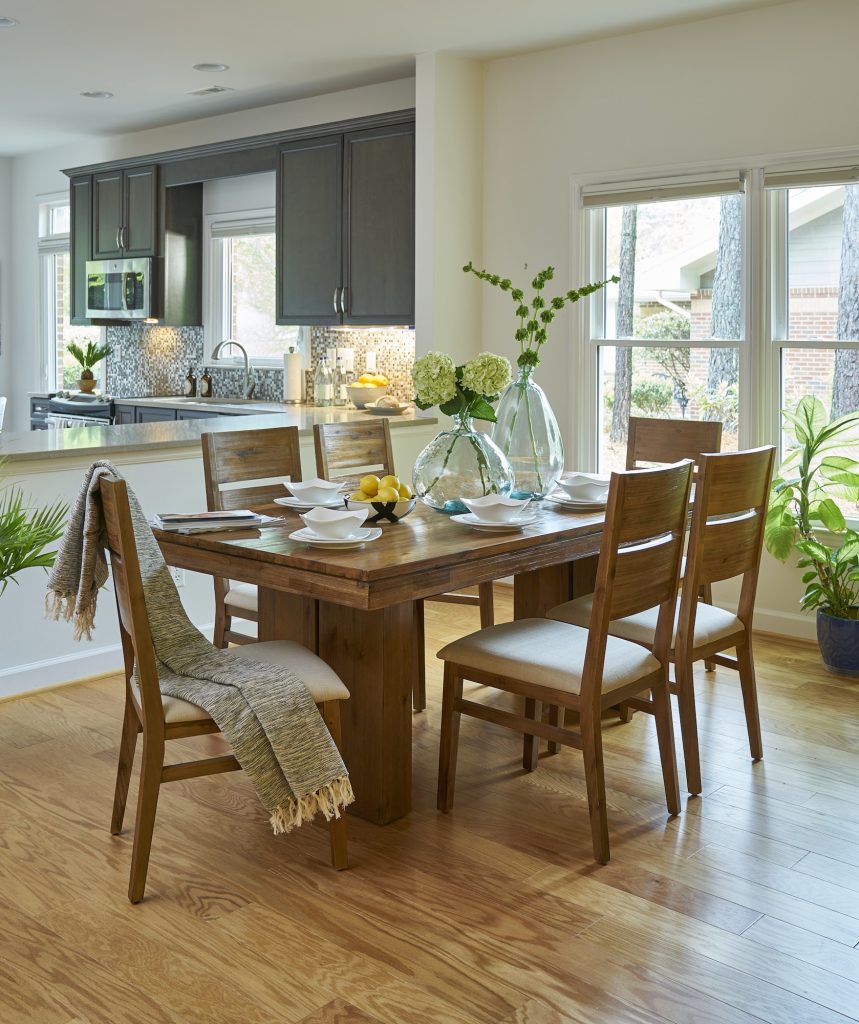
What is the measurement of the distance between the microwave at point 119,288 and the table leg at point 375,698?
4.60m

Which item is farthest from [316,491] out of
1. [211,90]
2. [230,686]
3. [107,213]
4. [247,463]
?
[107,213]

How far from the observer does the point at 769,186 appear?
4.41m

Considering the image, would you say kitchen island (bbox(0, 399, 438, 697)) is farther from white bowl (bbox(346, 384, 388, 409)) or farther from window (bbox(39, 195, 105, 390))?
window (bbox(39, 195, 105, 390))

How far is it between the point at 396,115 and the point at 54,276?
420cm

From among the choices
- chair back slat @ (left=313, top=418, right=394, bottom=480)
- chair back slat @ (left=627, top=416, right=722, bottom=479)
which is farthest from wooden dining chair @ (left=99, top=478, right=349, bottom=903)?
chair back slat @ (left=627, top=416, right=722, bottom=479)

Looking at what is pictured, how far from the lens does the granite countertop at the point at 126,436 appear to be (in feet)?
12.2

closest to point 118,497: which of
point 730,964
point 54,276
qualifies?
point 730,964

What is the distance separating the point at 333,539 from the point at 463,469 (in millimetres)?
649

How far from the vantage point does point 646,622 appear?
305cm

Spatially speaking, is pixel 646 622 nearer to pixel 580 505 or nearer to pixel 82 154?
pixel 580 505

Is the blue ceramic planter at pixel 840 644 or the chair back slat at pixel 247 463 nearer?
the chair back slat at pixel 247 463

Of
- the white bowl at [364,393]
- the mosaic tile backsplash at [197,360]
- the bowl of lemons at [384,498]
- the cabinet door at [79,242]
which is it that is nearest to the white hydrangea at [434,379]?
the bowl of lemons at [384,498]

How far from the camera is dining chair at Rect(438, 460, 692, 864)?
254cm

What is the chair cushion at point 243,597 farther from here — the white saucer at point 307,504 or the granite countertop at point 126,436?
the granite countertop at point 126,436
